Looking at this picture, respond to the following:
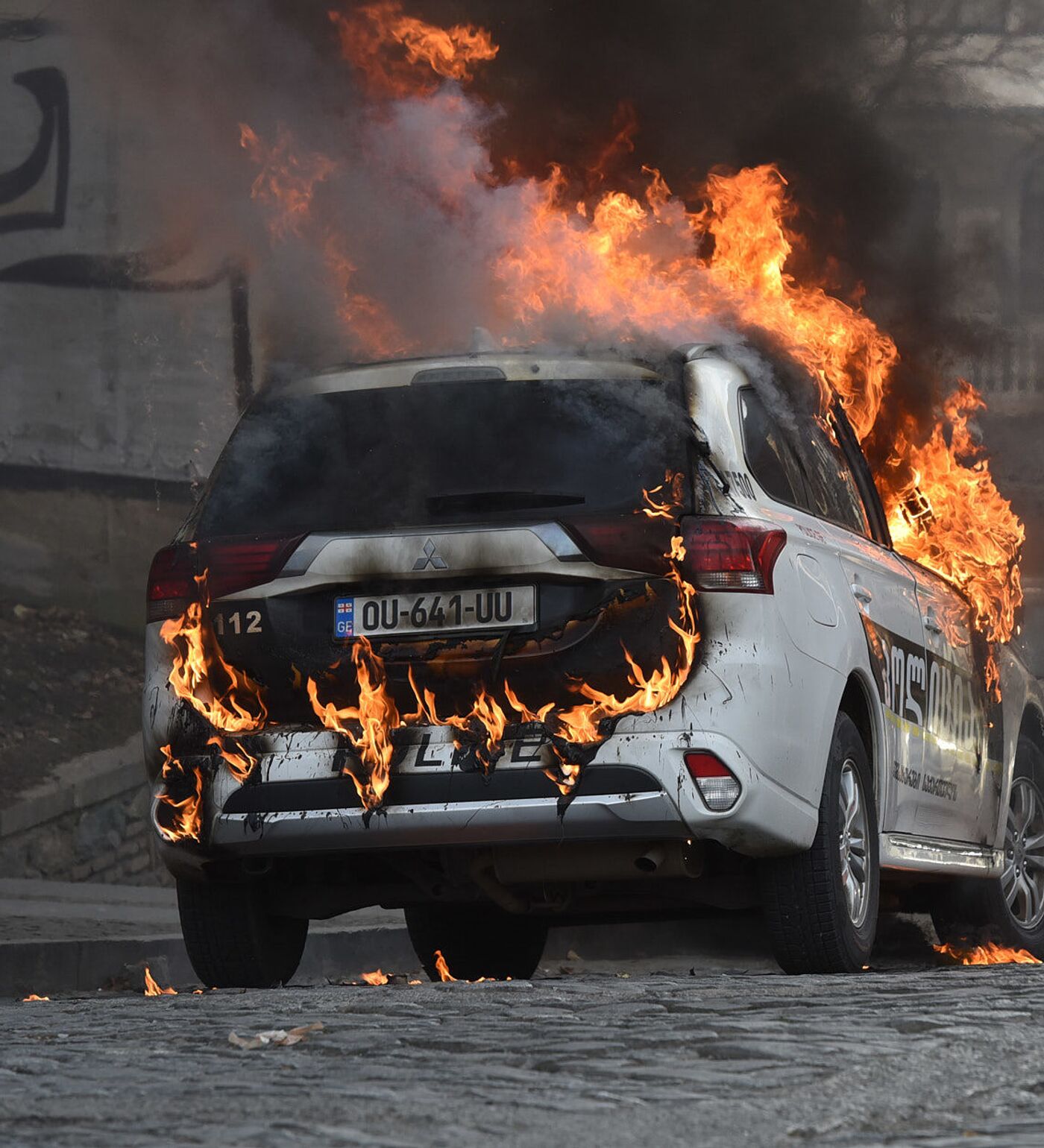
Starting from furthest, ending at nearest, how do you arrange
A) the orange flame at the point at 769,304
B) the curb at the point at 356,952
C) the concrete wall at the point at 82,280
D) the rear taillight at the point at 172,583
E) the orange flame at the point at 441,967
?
1. the concrete wall at the point at 82,280
2. the curb at the point at 356,952
3. the orange flame at the point at 441,967
4. the orange flame at the point at 769,304
5. the rear taillight at the point at 172,583

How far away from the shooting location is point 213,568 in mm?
5699

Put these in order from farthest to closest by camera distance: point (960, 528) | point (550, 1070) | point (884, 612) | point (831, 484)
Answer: point (960, 528) → point (831, 484) → point (884, 612) → point (550, 1070)

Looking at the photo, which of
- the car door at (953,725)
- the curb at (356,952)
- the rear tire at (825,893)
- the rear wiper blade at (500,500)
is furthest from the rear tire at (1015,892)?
the rear wiper blade at (500,500)

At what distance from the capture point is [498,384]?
582cm

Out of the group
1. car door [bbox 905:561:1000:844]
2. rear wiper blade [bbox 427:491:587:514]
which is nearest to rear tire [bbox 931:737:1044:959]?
car door [bbox 905:561:1000:844]

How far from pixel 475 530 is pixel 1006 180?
14170 mm

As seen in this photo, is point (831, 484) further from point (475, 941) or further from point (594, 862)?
point (475, 941)

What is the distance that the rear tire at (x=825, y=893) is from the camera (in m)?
5.70

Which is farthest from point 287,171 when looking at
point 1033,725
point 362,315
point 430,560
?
point 430,560

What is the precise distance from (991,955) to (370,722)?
3459mm

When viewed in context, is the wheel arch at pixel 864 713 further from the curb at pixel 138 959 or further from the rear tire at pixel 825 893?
the curb at pixel 138 959

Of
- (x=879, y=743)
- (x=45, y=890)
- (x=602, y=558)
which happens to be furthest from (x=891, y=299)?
(x=45, y=890)

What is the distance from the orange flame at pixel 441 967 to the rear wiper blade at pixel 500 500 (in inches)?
88.6

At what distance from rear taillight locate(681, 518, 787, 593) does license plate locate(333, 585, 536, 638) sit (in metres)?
0.44
